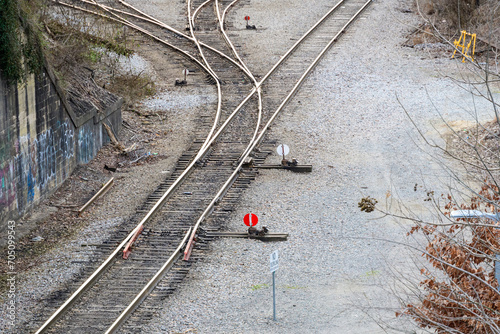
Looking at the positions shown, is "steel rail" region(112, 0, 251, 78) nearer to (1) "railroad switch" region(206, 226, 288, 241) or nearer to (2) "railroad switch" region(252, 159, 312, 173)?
(2) "railroad switch" region(252, 159, 312, 173)

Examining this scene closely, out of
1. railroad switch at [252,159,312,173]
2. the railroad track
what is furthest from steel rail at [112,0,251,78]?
railroad switch at [252,159,312,173]

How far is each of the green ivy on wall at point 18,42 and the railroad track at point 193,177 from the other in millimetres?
4314

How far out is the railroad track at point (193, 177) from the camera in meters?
12.2

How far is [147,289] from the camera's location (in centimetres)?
1256

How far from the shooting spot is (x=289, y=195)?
1712 cm

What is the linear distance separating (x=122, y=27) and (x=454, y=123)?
Result: 51.5ft

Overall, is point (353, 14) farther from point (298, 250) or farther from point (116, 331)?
point (116, 331)

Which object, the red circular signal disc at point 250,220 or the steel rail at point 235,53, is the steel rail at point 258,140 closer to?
the steel rail at point 235,53

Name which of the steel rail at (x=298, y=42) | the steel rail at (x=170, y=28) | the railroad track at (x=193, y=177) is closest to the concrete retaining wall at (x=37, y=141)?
the railroad track at (x=193, y=177)

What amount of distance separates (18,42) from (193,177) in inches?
219

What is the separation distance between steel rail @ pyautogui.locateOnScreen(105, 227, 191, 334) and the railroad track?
0.06ft

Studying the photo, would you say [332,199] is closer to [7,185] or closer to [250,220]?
[250,220]

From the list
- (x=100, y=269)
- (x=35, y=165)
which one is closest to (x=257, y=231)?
(x=100, y=269)

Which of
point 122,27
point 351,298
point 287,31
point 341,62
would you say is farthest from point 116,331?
point 287,31
